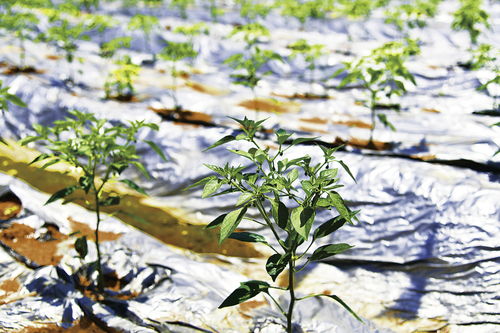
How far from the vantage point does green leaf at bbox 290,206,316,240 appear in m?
1.23

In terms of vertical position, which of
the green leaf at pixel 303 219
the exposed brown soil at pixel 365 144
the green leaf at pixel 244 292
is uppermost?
the green leaf at pixel 303 219

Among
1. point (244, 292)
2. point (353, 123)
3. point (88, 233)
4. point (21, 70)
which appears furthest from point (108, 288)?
point (21, 70)

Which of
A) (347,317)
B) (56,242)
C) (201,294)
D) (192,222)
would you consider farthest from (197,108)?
(347,317)

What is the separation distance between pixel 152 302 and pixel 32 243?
100 centimetres

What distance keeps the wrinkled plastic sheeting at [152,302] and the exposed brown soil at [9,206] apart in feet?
1.60

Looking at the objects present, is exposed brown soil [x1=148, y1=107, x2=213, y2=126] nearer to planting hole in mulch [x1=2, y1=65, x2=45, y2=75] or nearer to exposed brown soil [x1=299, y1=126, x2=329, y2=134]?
exposed brown soil [x1=299, y1=126, x2=329, y2=134]

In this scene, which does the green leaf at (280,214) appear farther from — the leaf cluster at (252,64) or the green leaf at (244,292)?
the leaf cluster at (252,64)

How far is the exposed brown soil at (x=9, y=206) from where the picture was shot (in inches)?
111

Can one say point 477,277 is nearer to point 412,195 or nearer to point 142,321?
point 412,195

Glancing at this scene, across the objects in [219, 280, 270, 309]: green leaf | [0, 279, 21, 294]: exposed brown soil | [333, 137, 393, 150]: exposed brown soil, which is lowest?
[0, 279, 21, 294]: exposed brown soil

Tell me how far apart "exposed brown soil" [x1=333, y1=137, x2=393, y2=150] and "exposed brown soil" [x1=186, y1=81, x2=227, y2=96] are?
6.98ft

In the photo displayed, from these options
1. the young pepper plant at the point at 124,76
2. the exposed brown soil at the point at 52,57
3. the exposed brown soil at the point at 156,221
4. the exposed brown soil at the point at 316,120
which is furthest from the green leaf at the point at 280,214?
the exposed brown soil at the point at 52,57

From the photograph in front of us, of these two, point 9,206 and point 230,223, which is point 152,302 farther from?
point 9,206

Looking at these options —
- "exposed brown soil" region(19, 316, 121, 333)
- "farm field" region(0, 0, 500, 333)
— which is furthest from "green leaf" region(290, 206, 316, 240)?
"exposed brown soil" region(19, 316, 121, 333)
